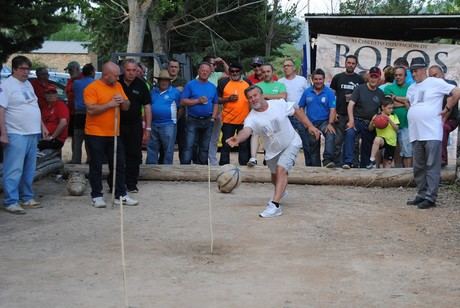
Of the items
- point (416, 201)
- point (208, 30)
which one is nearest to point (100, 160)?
point (416, 201)

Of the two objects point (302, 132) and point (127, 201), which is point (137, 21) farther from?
point (127, 201)

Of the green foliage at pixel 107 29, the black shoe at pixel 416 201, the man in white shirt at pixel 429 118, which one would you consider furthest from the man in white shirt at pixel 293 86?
the green foliage at pixel 107 29

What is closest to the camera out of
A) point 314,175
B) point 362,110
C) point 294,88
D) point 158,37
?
point 314,175

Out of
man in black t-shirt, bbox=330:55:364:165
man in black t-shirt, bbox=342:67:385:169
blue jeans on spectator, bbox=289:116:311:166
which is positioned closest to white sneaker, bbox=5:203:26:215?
blue jeans on spectator, bbox=289:116:311:166

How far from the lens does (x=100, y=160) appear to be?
10078 millimetres

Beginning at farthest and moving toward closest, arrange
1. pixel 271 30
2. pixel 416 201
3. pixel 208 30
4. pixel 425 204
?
1. pixel 208 30
2. pixel 271 30
3. pixel 416 201
4. pixel 425 204

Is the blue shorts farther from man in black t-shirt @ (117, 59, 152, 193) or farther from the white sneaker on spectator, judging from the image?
the white sneaker on spectator

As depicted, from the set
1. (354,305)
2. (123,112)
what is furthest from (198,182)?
(354,305)

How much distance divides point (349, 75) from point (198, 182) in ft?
10.5

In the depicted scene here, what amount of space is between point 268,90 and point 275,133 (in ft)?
9.23

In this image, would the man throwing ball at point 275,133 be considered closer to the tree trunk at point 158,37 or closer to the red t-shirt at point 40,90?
the red t-shirt at point 40,90

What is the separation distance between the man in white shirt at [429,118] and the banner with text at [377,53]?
7.03 metres

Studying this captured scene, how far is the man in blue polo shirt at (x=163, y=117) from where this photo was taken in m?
12.5

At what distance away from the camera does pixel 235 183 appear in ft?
36.9
